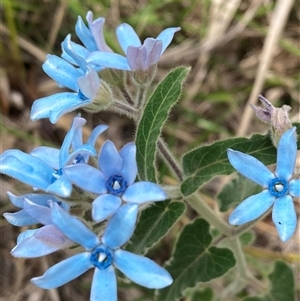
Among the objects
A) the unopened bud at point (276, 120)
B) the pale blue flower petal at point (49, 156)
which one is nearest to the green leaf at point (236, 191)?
the unopened bud at point (276, 120)

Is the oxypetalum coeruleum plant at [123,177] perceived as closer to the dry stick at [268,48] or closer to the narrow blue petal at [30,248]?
the narrow blue petal at [30,248]

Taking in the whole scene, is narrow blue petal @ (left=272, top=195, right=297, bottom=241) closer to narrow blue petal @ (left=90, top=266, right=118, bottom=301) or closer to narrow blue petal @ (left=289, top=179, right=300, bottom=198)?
narrow blue petal @ (left=289, top=179, right=300, bottom=198)

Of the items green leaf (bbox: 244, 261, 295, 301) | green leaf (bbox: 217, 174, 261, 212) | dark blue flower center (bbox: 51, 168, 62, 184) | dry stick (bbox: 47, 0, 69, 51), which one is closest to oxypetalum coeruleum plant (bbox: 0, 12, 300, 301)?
dark blue flower center (bbox: 51, 168, 62, 184)

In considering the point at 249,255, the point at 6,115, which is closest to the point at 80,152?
the point at 249,255

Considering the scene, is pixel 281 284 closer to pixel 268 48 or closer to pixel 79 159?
pixel 79 159

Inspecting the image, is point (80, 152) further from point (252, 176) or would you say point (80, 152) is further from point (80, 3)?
point (80, 3)

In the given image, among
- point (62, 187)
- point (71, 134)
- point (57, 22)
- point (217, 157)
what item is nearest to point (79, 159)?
point (71, 134)
